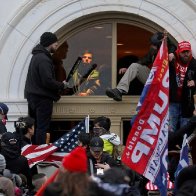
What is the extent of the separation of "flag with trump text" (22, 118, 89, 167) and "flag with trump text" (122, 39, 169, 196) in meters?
2.27

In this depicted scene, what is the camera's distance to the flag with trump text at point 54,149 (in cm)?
1320

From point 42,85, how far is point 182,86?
2020mm

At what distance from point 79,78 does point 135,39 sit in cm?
105

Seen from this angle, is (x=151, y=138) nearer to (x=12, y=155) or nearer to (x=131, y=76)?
(x=12, y=155)

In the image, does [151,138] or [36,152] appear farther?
[36,152]

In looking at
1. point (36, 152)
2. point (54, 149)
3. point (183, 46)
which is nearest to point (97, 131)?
point (54, 149)

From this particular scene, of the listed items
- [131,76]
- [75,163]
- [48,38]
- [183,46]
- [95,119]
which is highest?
[48,38]

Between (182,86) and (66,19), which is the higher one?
(66,19)

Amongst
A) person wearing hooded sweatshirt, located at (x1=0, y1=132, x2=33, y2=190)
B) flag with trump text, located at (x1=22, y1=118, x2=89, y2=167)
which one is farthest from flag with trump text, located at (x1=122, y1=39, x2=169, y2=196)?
flag with trump text, located at (x1=22, y1=118, x2=89, y2=167)

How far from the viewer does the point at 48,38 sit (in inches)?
542

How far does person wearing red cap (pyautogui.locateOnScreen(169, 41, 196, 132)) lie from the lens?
45.3ft

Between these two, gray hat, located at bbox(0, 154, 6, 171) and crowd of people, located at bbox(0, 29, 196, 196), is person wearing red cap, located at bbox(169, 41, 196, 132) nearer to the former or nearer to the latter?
crowd of people, located at bbox(0, 29, 196, 196)

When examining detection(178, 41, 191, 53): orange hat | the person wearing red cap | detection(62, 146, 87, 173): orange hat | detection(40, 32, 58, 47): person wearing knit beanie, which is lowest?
detection(62, 146, 87, 173): orange hat

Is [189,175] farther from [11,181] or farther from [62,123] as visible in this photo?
[62,123]
